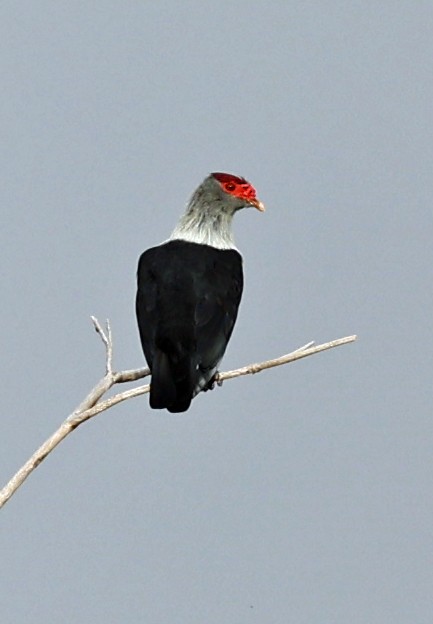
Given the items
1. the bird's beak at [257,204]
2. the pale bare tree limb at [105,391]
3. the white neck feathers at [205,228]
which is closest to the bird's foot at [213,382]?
the pale bare tree limb at [105,391]

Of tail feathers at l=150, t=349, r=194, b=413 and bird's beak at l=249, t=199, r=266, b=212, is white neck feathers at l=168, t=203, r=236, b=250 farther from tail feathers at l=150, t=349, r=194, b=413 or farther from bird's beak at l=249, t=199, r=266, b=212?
tail feathers at l=150, t=349, r=194, b=413

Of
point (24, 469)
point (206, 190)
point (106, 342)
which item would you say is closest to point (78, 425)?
point (24, 469)

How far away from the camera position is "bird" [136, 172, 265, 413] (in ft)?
21.9

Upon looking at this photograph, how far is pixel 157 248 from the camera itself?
7582 millimetres

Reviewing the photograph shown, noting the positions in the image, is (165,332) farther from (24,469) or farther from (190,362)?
(24,469)

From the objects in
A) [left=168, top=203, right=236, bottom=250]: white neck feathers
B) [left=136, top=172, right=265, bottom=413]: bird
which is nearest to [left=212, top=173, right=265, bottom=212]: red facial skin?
[left=136, top=172, right=265, bottom=413]: bird

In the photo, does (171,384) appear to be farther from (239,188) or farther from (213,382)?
(239,188)

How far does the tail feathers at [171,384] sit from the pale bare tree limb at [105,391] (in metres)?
0.07

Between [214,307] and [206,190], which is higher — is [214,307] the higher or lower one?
the lower one

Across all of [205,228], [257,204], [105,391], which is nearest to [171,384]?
[105,391]

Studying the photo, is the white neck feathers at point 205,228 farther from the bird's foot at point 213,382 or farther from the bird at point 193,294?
the bird's foot at point 213,382

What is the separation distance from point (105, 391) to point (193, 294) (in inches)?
30.2

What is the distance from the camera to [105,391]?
681 centimetres

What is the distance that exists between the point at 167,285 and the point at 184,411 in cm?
85
